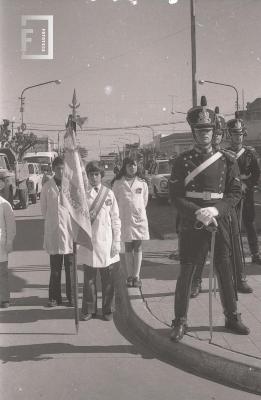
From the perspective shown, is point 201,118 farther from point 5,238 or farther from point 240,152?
point 5,238

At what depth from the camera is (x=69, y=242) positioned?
5941mm

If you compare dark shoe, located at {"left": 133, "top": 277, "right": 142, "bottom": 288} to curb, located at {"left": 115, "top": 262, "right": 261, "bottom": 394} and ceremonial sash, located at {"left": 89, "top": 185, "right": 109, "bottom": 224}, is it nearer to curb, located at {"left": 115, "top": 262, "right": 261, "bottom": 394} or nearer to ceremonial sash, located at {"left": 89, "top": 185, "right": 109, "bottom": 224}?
curb, located at {"left": 115, "top": 262, "right": 261, "bottom": 394}

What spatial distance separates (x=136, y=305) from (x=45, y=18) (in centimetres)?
327

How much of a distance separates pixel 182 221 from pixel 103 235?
3.76 ft

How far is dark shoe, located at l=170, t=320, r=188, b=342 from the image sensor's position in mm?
4484

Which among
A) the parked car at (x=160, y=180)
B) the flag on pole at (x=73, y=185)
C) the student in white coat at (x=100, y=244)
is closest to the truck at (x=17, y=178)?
the parked car at (x=160, y=180)

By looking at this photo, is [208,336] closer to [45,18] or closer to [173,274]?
[173,274]

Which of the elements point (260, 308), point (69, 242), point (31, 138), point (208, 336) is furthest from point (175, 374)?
point (31, 138)

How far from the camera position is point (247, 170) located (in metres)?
6.85

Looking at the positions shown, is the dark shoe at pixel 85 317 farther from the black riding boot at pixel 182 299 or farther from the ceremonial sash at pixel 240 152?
the ceremonial sash at pixel 240 152

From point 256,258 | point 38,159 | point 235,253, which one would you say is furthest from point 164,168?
point 235,253

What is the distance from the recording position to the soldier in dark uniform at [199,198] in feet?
14.7

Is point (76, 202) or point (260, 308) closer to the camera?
point (76, 202)

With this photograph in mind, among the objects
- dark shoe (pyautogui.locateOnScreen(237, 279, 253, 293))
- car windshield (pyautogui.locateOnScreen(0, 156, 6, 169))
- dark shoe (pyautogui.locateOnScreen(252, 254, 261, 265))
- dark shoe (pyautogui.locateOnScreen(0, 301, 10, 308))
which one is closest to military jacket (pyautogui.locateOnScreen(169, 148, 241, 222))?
dark shoe (pyautogui.locateOnScreen(237, 279, 253, 293))
